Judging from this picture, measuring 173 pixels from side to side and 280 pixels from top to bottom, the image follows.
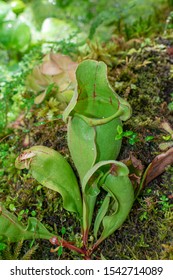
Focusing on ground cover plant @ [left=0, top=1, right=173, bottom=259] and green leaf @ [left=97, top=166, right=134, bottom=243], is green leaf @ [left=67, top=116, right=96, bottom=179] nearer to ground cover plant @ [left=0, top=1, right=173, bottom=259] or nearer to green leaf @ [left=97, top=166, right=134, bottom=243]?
ground cover plant @ [left=0, top=1, right=173, bottom=259]

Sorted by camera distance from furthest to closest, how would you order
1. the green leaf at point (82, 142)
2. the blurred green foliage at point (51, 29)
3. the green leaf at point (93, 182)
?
1. the blurred green foliage at point (51, 29)
2. the green leaf at point (82, 142)
3. the green leaf at point (93, 182)

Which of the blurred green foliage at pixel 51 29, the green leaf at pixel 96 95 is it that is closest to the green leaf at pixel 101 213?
the green leaf at pixel 96 95

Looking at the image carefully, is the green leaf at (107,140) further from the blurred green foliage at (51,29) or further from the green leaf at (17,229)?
the blurred green foliage at (51,29)

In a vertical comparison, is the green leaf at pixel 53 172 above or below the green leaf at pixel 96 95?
below

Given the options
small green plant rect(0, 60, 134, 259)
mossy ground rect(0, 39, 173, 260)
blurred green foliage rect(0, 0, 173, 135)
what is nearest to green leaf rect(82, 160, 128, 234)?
small green plant rect(0, 60, 134, 259)

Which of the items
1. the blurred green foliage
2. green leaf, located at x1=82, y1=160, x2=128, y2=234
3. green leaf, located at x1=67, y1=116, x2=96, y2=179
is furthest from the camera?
the blurred green foliage

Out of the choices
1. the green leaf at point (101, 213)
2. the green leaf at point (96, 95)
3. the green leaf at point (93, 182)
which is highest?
the green leaf at point (96, 95)

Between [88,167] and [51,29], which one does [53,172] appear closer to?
[88,167]

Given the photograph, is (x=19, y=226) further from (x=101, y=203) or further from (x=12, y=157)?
(x=12, y=157)
